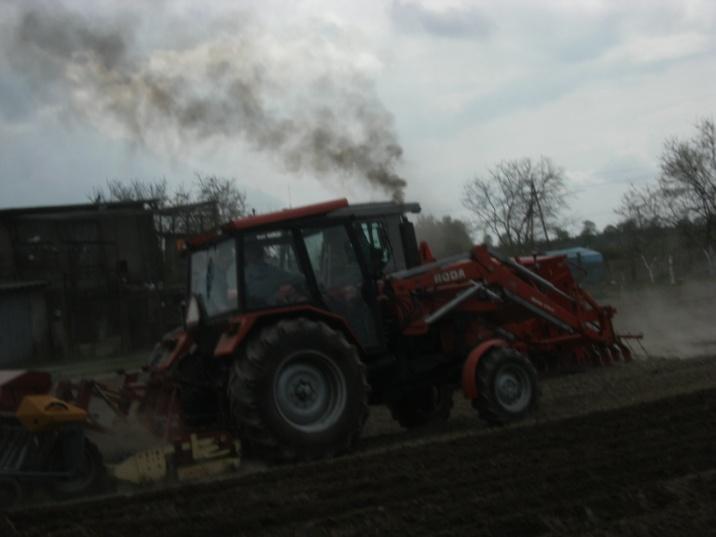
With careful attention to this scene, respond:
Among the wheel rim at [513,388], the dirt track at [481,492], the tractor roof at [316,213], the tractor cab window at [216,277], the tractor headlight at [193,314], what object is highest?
the tractor roof at [316,213]

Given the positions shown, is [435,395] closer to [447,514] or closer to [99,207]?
[447,514]

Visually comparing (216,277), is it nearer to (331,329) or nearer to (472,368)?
(331,329)

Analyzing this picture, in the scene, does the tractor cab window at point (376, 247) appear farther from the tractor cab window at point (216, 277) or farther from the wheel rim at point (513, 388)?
the wheel rim at point (513, 388)

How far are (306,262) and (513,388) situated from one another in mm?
2446

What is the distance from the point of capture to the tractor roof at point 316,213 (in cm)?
951

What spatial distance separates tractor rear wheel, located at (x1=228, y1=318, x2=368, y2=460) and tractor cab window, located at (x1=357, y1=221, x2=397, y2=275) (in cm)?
104

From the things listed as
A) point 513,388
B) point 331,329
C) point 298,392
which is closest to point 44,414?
point 298,392

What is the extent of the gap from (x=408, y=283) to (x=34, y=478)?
13.1 feet

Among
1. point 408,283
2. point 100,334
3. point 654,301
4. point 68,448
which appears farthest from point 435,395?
point 100,334

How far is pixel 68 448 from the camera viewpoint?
8359 mm

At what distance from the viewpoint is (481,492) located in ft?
22.9

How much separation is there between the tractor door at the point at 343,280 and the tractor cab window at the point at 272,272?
18 cm

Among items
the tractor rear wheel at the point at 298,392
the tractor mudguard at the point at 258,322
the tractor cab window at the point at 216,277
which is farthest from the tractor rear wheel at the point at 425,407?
the tractor cab window at the point at 216,277

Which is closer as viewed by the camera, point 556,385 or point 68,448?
point 68,448
